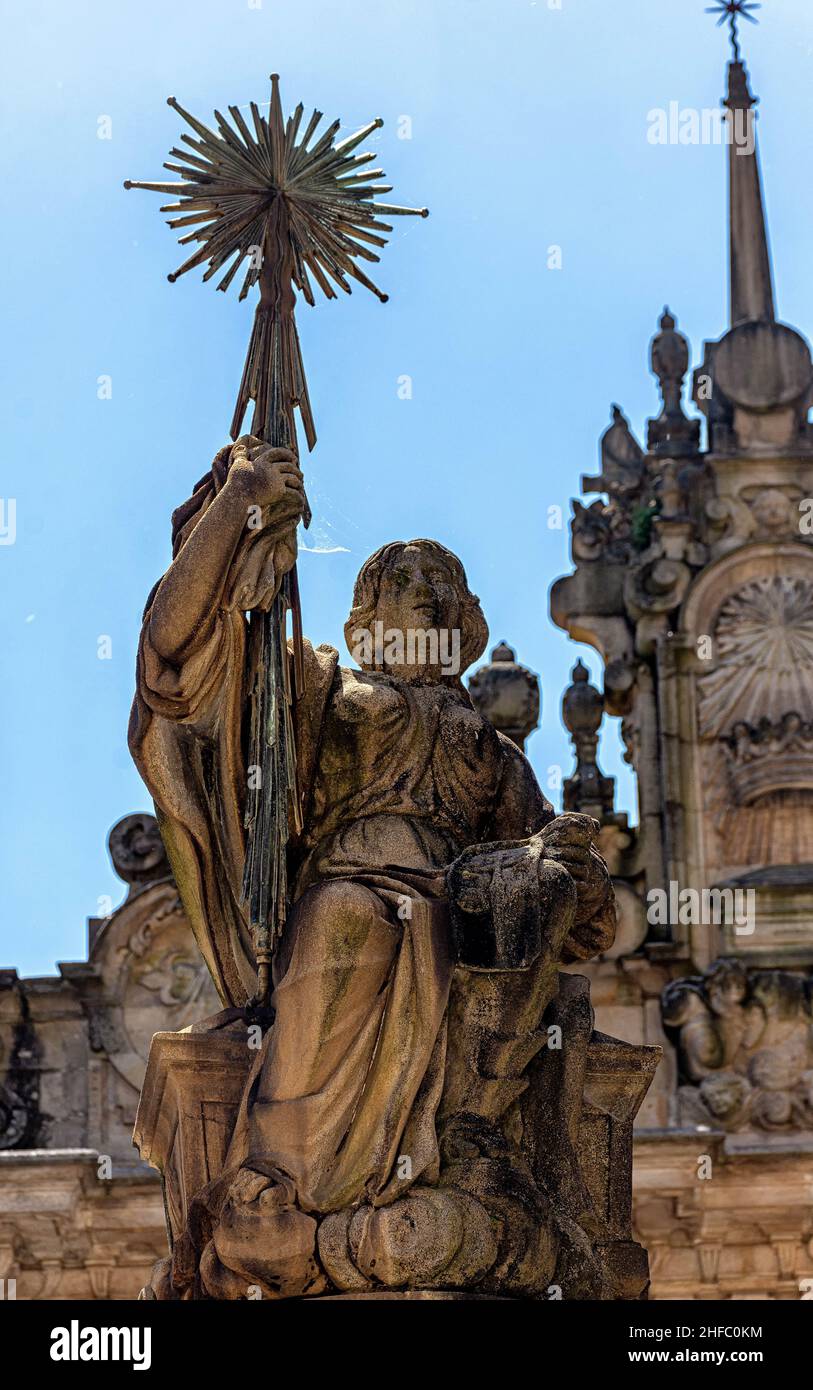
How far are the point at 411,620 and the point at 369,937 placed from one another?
1.12 m

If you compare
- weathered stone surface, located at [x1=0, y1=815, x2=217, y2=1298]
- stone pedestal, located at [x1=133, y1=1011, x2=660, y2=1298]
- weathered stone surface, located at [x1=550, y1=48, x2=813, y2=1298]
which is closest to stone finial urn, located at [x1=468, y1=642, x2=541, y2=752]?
weathered stone surface, located at [x1=550, y1=48, x2=813, y2=1298]

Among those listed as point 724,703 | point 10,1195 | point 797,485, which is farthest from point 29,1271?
point 797,485

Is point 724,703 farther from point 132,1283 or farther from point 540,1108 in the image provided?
point 540,1108

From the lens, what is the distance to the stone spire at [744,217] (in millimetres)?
16906

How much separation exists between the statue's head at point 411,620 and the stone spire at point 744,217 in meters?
8.56

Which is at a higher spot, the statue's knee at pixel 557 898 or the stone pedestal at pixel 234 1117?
the statue's knee at pixel 557 898

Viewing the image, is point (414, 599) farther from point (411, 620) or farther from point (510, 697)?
point (510, 697)

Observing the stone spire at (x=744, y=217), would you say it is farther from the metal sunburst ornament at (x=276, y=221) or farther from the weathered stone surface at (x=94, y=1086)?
the metal sunburst ornament at (x=276, y=221)

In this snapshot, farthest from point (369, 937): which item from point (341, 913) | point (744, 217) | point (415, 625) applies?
point (744, 217)

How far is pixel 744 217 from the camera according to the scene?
1714 centimetres

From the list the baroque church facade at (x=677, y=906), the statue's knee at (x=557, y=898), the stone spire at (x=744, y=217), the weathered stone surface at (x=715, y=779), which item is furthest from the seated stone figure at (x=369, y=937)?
the stone spire at (x=744, y=217)

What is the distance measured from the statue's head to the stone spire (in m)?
8.56

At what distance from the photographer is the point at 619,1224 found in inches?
311

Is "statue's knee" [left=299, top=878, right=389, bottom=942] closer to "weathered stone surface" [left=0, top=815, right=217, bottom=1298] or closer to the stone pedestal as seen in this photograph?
the stone pedestal
